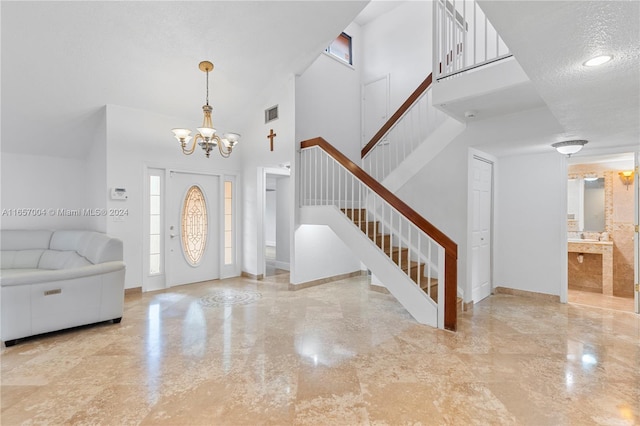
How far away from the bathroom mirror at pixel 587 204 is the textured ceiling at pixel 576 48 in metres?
3.67

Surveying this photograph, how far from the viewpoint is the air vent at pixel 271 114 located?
5371 millimetres

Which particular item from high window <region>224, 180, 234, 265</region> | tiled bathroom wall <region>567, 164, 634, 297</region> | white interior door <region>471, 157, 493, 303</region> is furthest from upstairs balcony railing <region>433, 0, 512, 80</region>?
high window <region>224, 180, 234, 265</region>

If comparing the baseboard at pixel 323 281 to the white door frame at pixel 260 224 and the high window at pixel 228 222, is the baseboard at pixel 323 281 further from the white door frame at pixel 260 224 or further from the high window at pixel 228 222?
the high window at pixel 228 222

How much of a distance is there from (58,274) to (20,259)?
2143 millimetres

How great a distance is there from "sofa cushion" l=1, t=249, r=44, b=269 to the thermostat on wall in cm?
144

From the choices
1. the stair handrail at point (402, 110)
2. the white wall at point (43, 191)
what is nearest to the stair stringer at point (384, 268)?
the stair handrail at point (402, 110)

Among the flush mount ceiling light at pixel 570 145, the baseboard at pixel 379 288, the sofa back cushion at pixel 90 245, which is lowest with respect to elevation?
the baseboard at pixel 379 288

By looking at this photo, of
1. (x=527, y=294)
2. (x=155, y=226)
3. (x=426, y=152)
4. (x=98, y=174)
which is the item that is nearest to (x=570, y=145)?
(x=426, y=152)

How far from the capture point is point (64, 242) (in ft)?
15.7

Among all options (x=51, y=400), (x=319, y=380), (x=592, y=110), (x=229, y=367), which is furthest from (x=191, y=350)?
(x=592, y=110)

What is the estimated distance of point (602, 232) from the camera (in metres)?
5.45

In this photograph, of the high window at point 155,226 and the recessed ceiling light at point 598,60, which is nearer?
the recessed ceiling light at point 598,60

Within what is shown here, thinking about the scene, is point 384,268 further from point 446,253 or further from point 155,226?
point 155,226

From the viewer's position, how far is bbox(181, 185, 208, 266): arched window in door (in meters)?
5.47
